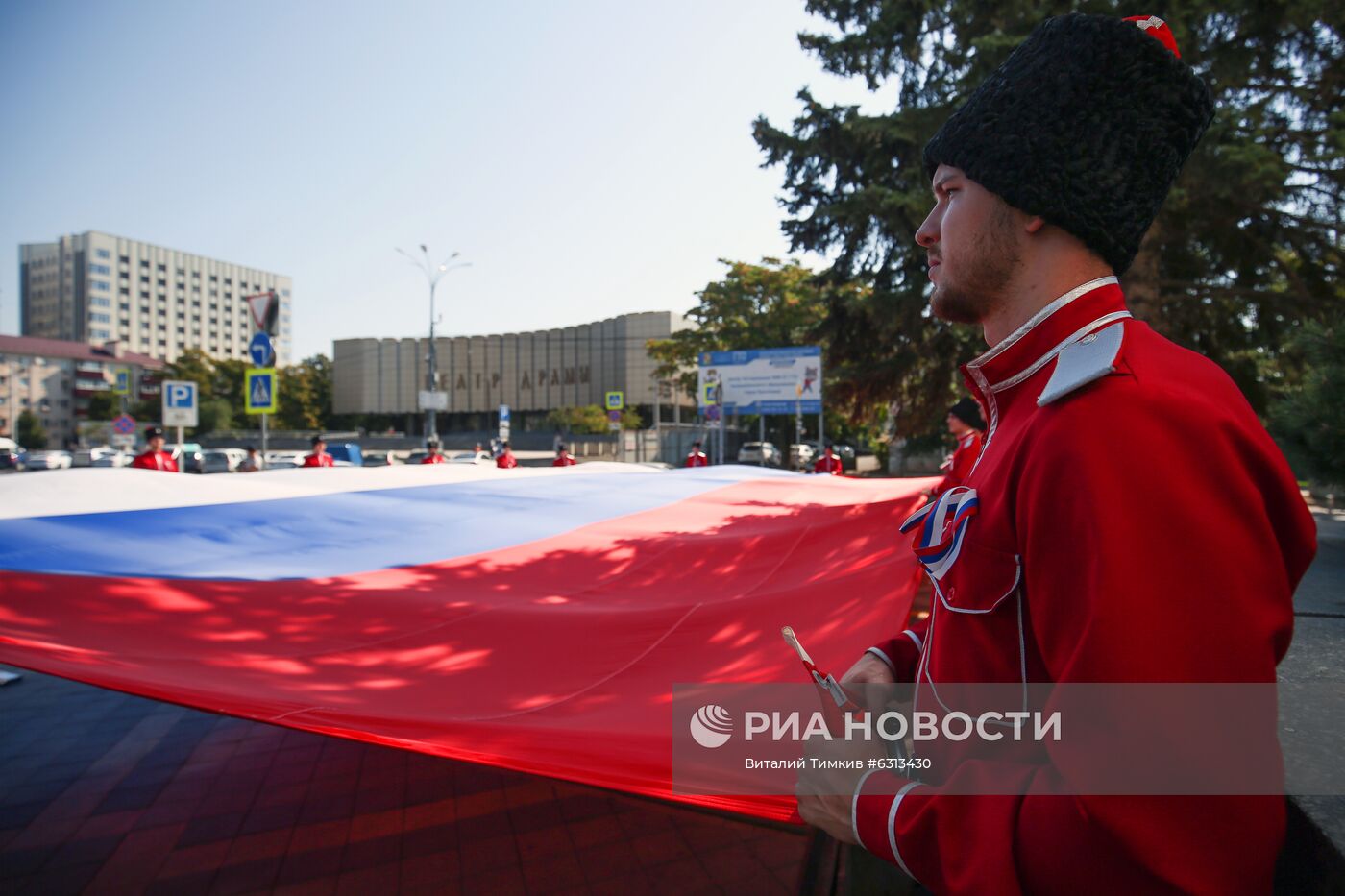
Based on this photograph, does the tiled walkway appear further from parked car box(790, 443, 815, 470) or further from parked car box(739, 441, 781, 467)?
parked car box(739, 441, 781, 467)

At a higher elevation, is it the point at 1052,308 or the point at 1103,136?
the point at 1103,136

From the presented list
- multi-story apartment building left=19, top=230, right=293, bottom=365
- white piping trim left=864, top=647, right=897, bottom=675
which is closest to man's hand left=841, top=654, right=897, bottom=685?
white piping trim left=864, top=647, right=897, bottom=675

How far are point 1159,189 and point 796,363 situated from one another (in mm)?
24401

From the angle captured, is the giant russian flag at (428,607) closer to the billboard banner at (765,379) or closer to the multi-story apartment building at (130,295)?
the billboard banner at (765,379)

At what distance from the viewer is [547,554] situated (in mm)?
4184

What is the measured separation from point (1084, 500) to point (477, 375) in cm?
6461

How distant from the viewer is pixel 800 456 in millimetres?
33375

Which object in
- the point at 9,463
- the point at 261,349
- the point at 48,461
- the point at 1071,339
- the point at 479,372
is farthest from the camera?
the point at 479,372

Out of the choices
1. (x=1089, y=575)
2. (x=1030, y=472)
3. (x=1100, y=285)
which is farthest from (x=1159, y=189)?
(x=1089, y=575)

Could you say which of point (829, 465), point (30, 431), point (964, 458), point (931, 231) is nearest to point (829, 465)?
point (829, 465)

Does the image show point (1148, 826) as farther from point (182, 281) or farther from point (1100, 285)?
point (182, 281)

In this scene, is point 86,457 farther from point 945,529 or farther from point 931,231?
point 945,529

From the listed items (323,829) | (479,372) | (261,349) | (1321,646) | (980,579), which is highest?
(479,372)

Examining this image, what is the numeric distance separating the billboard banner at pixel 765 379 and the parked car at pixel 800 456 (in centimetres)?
526
